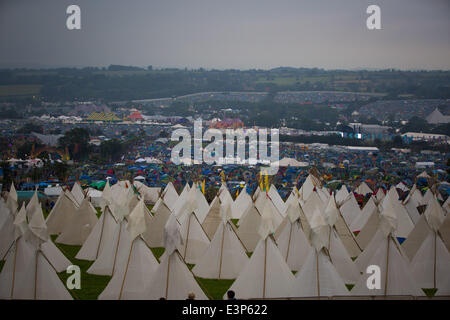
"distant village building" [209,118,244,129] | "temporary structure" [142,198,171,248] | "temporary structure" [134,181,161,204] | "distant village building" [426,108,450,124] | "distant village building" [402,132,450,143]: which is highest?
"distant village building" [426,108,450,124]

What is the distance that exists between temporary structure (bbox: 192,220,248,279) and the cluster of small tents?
0.10ft

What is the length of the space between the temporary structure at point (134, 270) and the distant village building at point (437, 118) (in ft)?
225

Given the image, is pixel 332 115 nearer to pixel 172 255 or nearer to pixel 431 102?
pixel 431 102

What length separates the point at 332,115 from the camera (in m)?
99.1

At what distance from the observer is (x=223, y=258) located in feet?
59.1

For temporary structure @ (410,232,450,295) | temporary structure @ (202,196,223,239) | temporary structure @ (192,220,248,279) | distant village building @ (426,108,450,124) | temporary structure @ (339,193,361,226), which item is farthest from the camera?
distant village building @ (426,108,450,124)

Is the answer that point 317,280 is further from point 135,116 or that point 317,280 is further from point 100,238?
point 135,116

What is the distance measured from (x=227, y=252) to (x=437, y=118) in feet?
221

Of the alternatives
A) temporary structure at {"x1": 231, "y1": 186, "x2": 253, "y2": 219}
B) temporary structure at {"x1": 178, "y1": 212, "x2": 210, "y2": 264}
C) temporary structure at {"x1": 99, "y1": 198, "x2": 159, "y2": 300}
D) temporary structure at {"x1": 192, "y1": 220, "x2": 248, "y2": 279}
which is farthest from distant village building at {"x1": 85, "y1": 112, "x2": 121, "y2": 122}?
temporary structure at {"x1": 99, "y1": 198, "x2": 159, "y2": 300}

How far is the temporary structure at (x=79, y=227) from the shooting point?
72.8 feet

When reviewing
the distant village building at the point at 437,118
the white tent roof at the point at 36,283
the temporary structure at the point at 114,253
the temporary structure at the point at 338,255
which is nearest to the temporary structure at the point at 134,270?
the white tent roof at the point at 36,283

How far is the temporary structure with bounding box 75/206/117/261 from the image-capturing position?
19.6 m

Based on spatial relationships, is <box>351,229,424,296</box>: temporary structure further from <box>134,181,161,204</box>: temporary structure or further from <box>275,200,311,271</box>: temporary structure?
<box>134,181,161,204</box>: temporary structure
